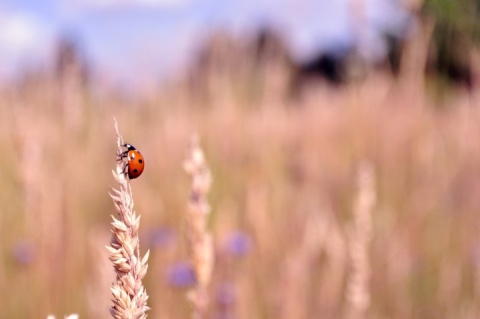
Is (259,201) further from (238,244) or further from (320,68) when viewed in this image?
(320,68)

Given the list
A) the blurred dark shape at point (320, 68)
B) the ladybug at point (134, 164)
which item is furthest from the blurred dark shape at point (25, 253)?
the blurred dark shape at point (320, 68)

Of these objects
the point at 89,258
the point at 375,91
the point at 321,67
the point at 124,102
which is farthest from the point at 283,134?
the point at 321,67

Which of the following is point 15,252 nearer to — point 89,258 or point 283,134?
point 89,258

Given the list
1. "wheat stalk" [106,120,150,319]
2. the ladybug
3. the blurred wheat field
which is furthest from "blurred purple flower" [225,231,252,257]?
"wheat stalk" [106,120,150,319]

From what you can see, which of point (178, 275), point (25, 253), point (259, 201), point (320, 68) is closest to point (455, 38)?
point (259, 201)

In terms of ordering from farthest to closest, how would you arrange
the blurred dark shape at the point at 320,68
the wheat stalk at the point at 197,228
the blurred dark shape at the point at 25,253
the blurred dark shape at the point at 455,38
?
the blurred dark shape at the point at 320,68 → the blurred dark shape at the point at 455,38 → the blurred dark shape at the point at 25,253 → the wheat stalk at the point at 197,228

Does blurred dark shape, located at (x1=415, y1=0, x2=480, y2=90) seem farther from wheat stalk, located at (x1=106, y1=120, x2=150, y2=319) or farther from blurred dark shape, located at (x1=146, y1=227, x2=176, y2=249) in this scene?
wheat stalk, located at (x1=106, y1=120, x2=150, y2=319)

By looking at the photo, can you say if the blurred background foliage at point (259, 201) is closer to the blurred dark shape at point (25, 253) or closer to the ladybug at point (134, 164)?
the blurred dark shape at point (25, 253)
